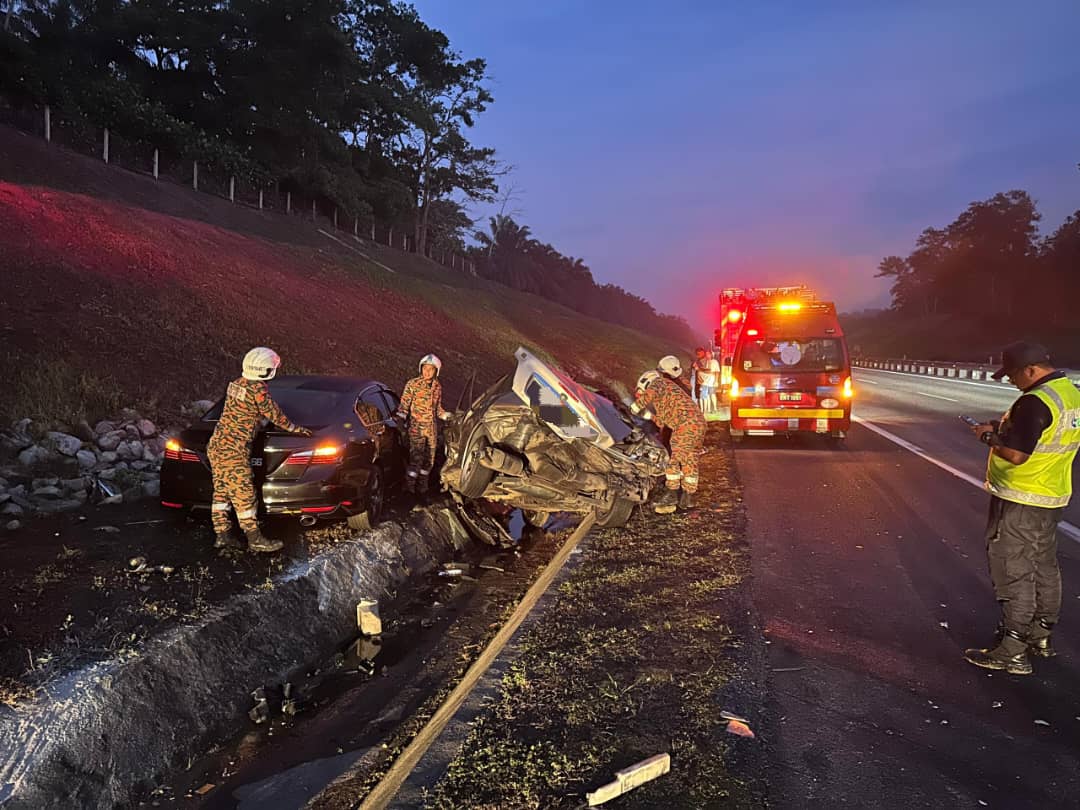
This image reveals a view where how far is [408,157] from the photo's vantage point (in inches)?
1815

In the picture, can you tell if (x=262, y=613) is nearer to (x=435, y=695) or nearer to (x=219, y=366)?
(x=435, y=695)

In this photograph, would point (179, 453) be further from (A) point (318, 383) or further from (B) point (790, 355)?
(B) point (790, 355)

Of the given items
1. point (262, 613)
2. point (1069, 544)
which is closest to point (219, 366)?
point (262, 613)

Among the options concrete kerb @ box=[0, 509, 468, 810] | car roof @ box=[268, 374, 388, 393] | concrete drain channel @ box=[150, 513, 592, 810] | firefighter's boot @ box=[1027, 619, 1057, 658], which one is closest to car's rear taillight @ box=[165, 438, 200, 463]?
car roof @ box=[268, 374, 388, 393]

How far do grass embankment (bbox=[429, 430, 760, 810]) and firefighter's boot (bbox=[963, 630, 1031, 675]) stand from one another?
1.31 meters

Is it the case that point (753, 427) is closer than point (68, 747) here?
No

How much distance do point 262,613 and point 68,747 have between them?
149 centimetres

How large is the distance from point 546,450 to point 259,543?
2.40 m

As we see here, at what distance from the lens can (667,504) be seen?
7262 millimetres

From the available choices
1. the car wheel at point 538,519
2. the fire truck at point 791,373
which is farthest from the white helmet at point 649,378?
the fire truck at point 791,373

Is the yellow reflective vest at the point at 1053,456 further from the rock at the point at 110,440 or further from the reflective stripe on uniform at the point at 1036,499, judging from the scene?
the rock at the point at 110,440

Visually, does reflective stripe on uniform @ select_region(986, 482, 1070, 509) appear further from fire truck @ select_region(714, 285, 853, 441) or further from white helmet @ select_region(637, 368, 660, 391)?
fire truck @ select_region(714, 285, 853, 441)

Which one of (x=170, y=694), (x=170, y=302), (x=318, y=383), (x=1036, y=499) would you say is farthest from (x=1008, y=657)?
(x=170, y=302)

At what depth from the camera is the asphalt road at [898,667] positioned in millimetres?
2887
